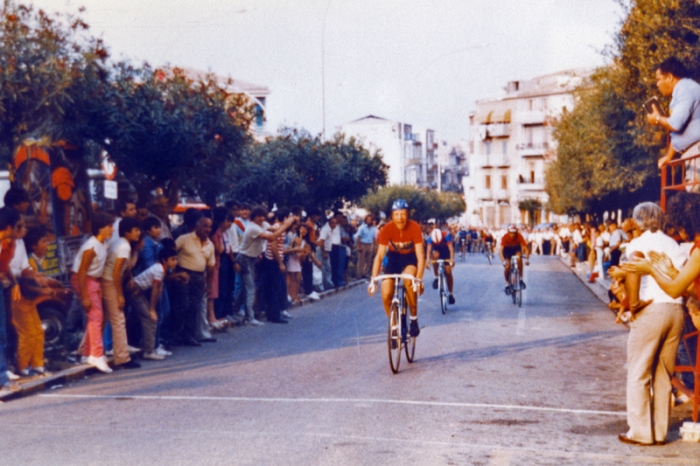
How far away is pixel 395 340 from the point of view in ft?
35.9

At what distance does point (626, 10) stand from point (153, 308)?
12.2 meters

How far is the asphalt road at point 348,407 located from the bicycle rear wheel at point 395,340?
0.16 m

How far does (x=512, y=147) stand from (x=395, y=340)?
99048 mm

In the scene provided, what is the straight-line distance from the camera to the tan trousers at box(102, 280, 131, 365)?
11430 mm

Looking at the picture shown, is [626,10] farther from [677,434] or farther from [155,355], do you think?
[677,434]

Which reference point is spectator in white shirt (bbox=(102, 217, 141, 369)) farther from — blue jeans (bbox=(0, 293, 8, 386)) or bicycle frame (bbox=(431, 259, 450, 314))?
bicycle frame (bbox=(431, 259, 450, 314))

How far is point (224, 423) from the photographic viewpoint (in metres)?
8.02

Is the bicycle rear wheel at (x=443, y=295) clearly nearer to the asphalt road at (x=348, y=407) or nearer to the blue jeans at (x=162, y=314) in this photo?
the asphalt road at (x=348, y=407)

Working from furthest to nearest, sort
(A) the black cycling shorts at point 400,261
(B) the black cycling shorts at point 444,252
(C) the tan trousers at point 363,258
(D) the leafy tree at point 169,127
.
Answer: (C) the tan trousers at point 363,258, (B) the black cycling shorts at point 444,252, (D) the leafy tree at point 169,127, (A) the black cycling shorts at point 400,261

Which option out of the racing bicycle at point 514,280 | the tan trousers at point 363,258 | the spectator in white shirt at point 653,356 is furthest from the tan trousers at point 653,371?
the tan trousers at point 363,258

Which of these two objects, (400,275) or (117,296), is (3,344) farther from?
(400,275)

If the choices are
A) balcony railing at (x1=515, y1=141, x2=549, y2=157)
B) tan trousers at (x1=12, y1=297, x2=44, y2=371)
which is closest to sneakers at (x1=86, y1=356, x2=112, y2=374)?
tan trousers at (x1=12, y1=297, x2=44, y2=371)

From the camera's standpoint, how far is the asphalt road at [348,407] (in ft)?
23.0

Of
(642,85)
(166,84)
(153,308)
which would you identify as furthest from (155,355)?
(642,85)
